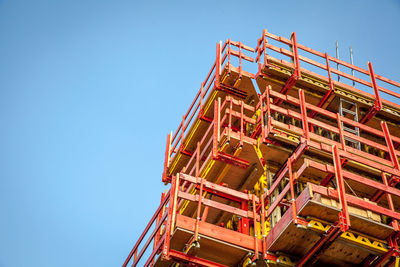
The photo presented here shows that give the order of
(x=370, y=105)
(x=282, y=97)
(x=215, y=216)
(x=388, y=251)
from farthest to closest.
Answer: (x=370, y=105) → (x=282, y=97) → (x=215, y=216) → (x=388, y=251)

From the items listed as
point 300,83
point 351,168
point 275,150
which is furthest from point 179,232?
point 300,83

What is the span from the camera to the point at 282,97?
2259cm

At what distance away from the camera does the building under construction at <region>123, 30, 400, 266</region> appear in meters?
16.0

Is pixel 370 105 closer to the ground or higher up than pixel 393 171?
higher up

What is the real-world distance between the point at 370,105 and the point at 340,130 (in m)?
5.88

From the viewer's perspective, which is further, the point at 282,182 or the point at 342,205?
the point at 282,182

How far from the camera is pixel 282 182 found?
21.6 metres

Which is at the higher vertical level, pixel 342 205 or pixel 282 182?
pixel 282 182

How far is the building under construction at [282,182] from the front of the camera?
1600 centimetres

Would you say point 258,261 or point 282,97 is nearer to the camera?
point 258,261

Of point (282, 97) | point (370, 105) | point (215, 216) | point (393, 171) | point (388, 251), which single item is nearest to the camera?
point (388, 251)

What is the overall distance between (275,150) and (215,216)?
325cm

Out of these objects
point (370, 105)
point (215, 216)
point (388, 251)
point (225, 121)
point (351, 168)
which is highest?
point (370, 105)

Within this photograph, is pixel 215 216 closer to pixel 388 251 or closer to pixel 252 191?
pixel 252 191
